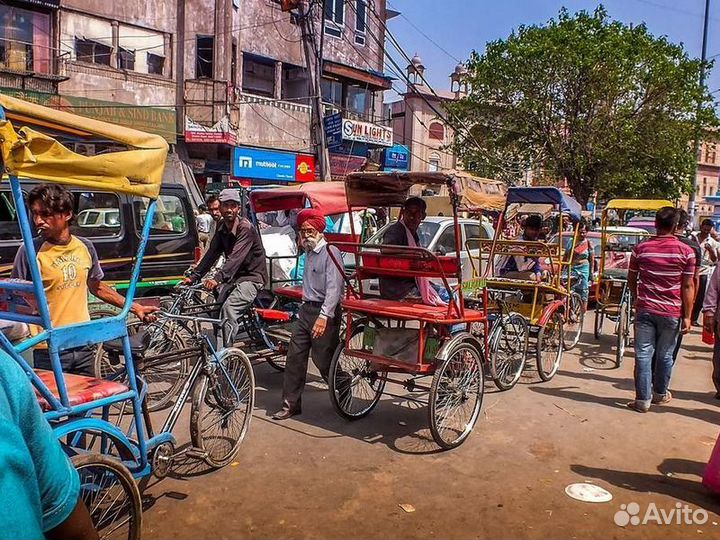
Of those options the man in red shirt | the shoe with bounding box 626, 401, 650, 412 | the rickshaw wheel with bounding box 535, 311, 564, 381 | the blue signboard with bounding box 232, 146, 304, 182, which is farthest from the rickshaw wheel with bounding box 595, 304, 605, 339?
the blue signboard with bounding box 232, 146, 304, 182

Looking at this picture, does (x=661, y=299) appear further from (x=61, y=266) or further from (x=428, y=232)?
(x=428, y=232)

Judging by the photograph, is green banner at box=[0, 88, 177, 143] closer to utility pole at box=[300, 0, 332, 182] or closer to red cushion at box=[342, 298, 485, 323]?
utility pole at box=[300, 0, 332, 182]

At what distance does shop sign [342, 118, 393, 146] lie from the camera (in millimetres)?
23766

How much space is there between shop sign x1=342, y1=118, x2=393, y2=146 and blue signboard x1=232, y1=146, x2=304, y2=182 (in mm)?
2392

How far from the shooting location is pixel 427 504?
12.3 feet

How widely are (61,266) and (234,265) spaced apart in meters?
2.52

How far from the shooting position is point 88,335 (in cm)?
291

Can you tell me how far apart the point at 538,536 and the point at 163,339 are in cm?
367

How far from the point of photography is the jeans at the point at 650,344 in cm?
563

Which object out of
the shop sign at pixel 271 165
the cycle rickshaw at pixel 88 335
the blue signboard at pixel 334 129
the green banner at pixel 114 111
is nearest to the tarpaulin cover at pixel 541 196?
the cycle rickshaw at pixel 88 335

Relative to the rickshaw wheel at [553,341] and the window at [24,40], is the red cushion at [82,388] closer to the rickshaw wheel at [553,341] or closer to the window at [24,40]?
the rickshaw wheel at [553,341]

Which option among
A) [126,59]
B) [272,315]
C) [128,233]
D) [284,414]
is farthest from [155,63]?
[284,414]

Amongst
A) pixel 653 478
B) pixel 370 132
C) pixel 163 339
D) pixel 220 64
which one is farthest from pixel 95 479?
pixel 370 132

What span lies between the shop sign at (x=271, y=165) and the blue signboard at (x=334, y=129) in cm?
108
